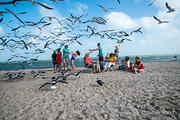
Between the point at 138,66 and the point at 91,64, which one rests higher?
the point at 91,64

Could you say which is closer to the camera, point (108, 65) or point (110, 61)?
point (110, 61)

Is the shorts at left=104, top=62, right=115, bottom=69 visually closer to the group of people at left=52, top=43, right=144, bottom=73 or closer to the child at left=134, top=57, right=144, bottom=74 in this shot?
the group of people at left=52, top=43, right=144, bottom=73

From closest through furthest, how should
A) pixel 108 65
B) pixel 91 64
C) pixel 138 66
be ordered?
pixel 138 66
pixel 91 64
pixel 108 65

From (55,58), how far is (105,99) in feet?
29.1

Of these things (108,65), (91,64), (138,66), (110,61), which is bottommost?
(138,66)

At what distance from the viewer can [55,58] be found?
444 inches

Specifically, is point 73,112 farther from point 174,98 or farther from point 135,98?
point 174,98

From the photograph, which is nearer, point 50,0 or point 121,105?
point 50,0

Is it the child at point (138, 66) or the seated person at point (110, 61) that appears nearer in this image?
the child at point (138, 66)

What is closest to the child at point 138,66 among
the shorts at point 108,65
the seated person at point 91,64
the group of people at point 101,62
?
the group of people at point 101,62

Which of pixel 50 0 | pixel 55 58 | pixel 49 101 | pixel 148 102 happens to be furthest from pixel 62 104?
pixel 55 58

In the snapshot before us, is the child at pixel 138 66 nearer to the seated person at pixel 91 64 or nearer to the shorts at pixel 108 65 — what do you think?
the shorts at pixel 108 65

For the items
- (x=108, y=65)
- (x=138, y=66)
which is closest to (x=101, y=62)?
(x=108, y=65)

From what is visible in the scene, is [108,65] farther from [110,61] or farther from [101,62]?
[101,62]
